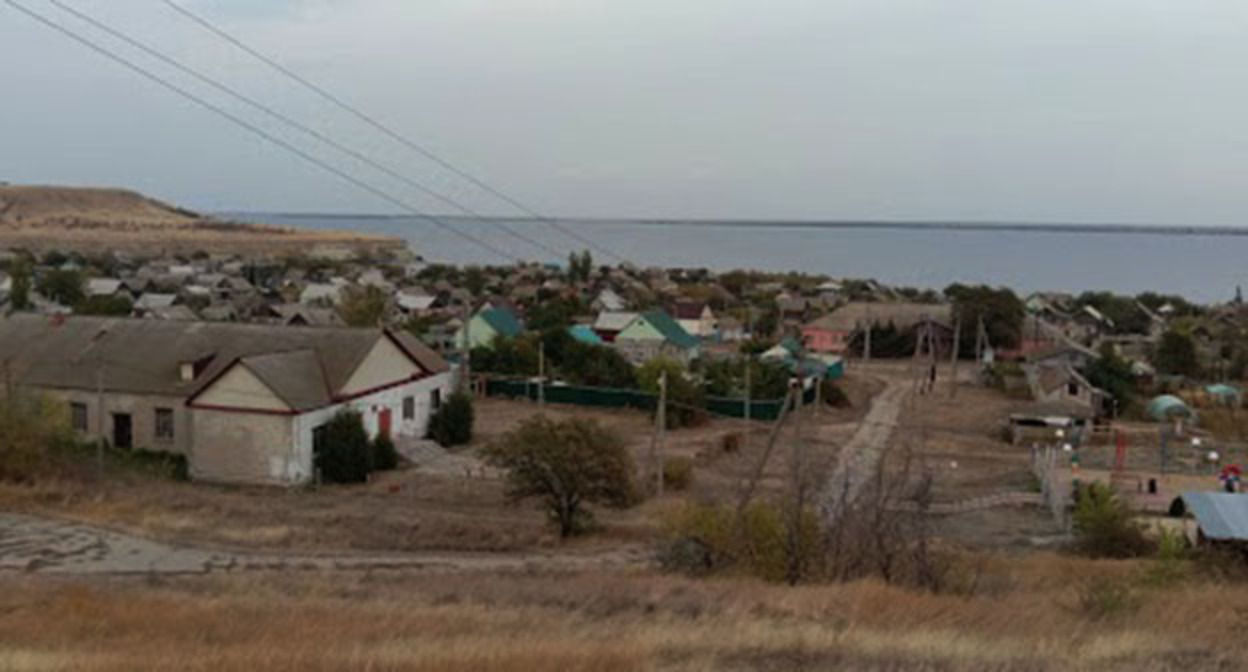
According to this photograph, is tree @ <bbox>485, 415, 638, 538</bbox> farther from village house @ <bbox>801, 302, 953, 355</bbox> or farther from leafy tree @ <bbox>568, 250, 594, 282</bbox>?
leafy tree @ <bbox>568, 250, 594, 282</bbox>

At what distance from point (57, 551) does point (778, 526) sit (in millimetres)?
13892

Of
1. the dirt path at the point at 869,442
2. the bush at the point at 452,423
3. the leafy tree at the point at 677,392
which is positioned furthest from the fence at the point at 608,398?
the bush at the point at 452,423

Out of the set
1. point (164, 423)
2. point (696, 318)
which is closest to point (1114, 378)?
point (696, 318)

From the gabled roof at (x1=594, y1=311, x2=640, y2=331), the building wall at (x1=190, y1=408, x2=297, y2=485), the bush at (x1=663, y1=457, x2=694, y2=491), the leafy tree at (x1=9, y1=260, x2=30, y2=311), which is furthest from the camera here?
the leafy tree at (x1=9, y1=260, x2=30, y2=311)

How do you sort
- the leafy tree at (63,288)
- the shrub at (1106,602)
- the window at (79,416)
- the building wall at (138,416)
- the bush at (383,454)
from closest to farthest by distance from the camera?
the shrub at (1106,602), the building wall at (138,416), the bush at (383,454), the window at (79,416), the leafy tree at (63,288)

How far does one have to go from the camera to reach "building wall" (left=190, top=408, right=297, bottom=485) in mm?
29453

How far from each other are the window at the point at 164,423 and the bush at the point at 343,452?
15.7 feet

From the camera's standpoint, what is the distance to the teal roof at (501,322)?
194 feet

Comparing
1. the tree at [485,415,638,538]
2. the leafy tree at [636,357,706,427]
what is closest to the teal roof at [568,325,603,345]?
the leafy tree at [636,357,706,427]

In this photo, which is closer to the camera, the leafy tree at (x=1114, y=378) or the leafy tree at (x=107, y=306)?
the leafy tree at (x=1114, y=378)

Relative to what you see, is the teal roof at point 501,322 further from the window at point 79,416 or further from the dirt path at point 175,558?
the dirt path at point 175,558

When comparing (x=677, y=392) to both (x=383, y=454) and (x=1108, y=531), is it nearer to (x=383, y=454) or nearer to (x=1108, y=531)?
(x=383, y=454)

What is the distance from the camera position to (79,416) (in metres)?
32.5

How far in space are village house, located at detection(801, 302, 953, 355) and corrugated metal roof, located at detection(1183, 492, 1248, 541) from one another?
4773 centimetres
